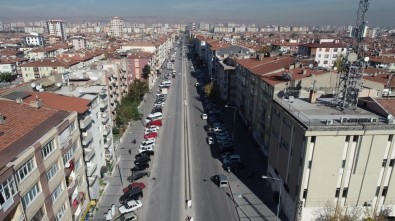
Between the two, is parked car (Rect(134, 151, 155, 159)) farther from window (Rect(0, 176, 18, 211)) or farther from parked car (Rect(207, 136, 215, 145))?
window (Rect(0, 176, 18, 211))

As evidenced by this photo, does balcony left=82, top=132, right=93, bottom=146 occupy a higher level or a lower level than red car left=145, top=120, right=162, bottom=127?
higher

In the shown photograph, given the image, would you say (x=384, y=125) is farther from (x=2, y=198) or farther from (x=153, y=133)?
(x=153, y=133)

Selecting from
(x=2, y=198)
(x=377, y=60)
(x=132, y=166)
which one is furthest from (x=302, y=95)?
(x=377, y=60)

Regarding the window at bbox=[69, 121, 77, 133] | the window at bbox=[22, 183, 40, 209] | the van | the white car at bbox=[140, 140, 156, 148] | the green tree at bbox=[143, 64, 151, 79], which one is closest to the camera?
the window at bbox=[22, 183, 40, 209]

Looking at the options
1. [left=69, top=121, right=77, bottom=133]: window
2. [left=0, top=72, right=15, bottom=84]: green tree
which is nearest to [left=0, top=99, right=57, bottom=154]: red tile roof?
[left=69, top=121, right=77, bottom=133]: window

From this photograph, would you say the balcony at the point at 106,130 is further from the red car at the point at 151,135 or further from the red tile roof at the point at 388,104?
the red tile roof at the point at 388,104
